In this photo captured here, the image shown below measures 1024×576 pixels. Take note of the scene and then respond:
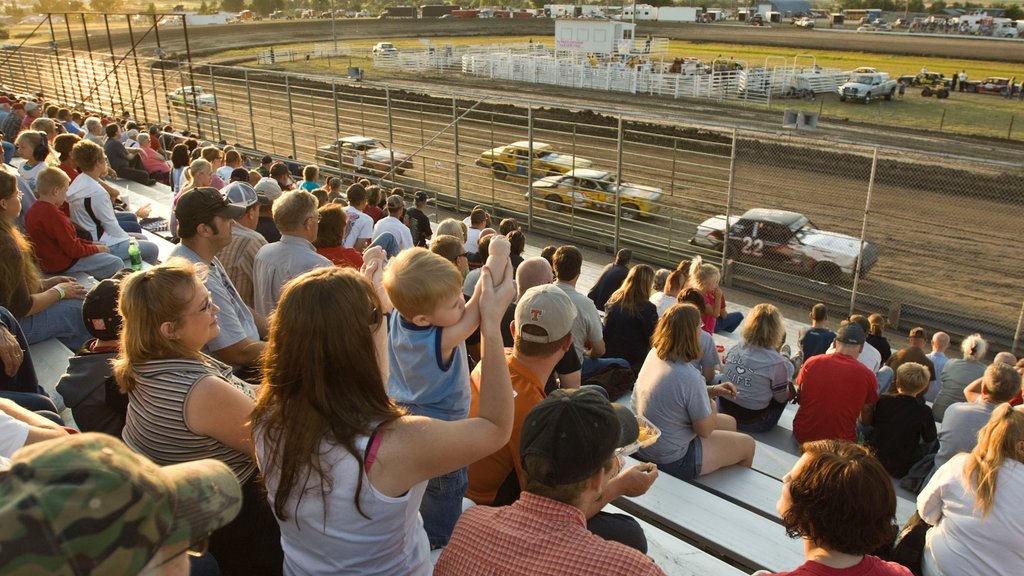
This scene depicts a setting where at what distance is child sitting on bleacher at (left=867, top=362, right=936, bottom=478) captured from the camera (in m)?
5.26

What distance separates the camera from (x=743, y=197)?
67.9 ft

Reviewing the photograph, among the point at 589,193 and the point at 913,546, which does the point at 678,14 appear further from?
the point at 913,546

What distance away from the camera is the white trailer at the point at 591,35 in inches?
1695

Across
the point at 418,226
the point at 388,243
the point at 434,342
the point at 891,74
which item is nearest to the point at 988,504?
the point at 434,342

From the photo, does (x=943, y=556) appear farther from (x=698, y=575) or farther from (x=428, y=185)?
(x=428, y=185)

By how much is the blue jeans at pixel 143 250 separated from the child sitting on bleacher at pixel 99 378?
378 centimetres

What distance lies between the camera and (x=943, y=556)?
135 inches

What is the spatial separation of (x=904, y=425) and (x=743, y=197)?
1622 centimetres

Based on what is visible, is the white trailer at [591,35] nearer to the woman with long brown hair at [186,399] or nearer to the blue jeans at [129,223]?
the blue jeans at [129,223]

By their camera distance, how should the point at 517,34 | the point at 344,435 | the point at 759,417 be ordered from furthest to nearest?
the point at 517,34
the point at 759,417
the point at 344,435

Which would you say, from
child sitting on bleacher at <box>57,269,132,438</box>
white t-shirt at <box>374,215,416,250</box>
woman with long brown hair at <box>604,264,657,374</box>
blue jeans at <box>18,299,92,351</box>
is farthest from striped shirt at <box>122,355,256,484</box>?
white t-shirt at <box>374,215,416,250</box>

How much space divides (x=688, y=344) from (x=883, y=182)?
68.7ft

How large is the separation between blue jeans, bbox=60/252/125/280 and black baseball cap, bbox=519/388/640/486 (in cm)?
514

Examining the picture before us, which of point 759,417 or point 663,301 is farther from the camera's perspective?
point 663,301
